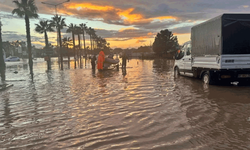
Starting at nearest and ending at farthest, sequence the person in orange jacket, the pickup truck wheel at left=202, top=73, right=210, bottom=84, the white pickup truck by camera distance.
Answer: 1. the white pickup truck
2. the pickup truck wheel at left=202, top=73, right=210, bottom=84
3. the person in orange jacket

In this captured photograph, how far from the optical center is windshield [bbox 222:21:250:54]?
913cm

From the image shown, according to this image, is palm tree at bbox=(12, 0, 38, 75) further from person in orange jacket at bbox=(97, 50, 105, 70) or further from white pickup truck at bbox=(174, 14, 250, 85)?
white pickup truck at bbox=(174, 14, 250, 85)

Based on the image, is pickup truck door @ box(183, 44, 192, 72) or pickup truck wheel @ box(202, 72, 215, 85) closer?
pickup truck wheel @ box(202, 72, 215, 85)

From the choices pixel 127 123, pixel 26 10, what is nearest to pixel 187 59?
pixel 127 123

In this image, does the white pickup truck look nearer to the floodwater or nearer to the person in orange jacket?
the floodwater

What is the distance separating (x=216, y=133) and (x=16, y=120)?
519 centimetres

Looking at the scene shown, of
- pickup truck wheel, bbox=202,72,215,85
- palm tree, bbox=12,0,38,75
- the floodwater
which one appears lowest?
the floodwater

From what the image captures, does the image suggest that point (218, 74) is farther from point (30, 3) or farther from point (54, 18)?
point (54, 18)

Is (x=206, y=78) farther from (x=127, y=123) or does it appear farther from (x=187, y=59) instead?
(x=127, y=123)

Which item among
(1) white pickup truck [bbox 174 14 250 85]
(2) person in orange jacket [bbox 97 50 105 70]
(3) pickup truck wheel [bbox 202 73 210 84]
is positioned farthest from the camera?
(2) person in orange jacket [bbox 97 50 105 70]

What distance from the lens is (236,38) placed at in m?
9.23

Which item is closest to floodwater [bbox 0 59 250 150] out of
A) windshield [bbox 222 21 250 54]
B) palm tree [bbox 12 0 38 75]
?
windshield [bbox 222 21 250 54]

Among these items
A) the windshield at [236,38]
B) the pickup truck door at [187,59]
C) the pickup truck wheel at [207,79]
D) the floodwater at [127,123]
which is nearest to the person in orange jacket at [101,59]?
the pickup truck door at [187,59]

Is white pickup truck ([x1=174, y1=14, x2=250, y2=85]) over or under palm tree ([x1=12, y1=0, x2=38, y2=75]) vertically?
under
